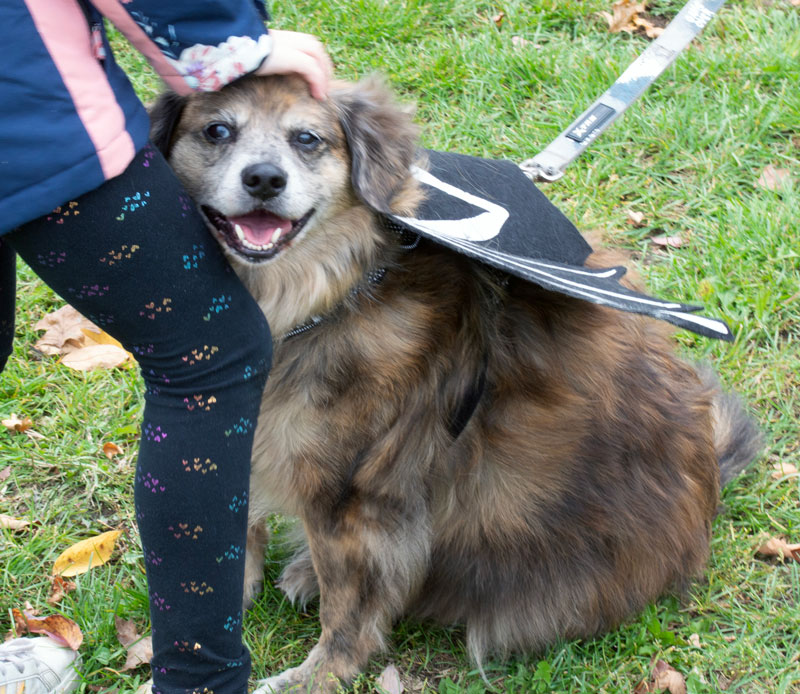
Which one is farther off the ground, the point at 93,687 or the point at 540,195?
the point at 540,195

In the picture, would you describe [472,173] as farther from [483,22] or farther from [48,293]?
[483,22]

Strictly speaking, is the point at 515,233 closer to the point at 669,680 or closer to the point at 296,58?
the point at 296,58

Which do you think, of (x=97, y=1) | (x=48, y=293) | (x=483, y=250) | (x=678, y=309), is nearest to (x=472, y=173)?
(x=483, y=250)

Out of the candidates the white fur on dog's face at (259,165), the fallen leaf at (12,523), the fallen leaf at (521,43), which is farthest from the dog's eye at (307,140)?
the fallen leaf at (521,43)

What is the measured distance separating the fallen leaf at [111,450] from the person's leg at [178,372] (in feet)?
4.32

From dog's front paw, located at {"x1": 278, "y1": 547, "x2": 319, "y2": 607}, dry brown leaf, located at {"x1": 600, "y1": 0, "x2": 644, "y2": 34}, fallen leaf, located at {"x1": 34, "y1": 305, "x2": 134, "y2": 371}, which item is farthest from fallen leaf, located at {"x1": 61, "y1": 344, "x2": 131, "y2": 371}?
dry brown leaf, located at {"x1": 600, "y1": 0, "x2": 644, "y2": 34}

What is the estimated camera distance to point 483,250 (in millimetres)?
1959

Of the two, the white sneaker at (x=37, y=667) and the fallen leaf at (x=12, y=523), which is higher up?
the white sneaker at (x=37, y=667)

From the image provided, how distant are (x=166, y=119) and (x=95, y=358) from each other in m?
1.50

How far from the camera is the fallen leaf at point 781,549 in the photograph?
107 inches

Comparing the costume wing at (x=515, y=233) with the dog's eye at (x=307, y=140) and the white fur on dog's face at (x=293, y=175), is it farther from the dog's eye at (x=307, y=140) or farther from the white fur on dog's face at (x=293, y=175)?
the dog's eye at (x=307, y=140)

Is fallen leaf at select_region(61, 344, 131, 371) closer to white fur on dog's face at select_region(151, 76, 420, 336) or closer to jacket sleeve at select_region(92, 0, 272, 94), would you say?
white fur on dog's face at select_region(151, 76, 420, 336)

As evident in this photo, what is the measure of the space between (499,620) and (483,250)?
1.15m

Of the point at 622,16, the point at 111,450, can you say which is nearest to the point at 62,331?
the point at 111,450
